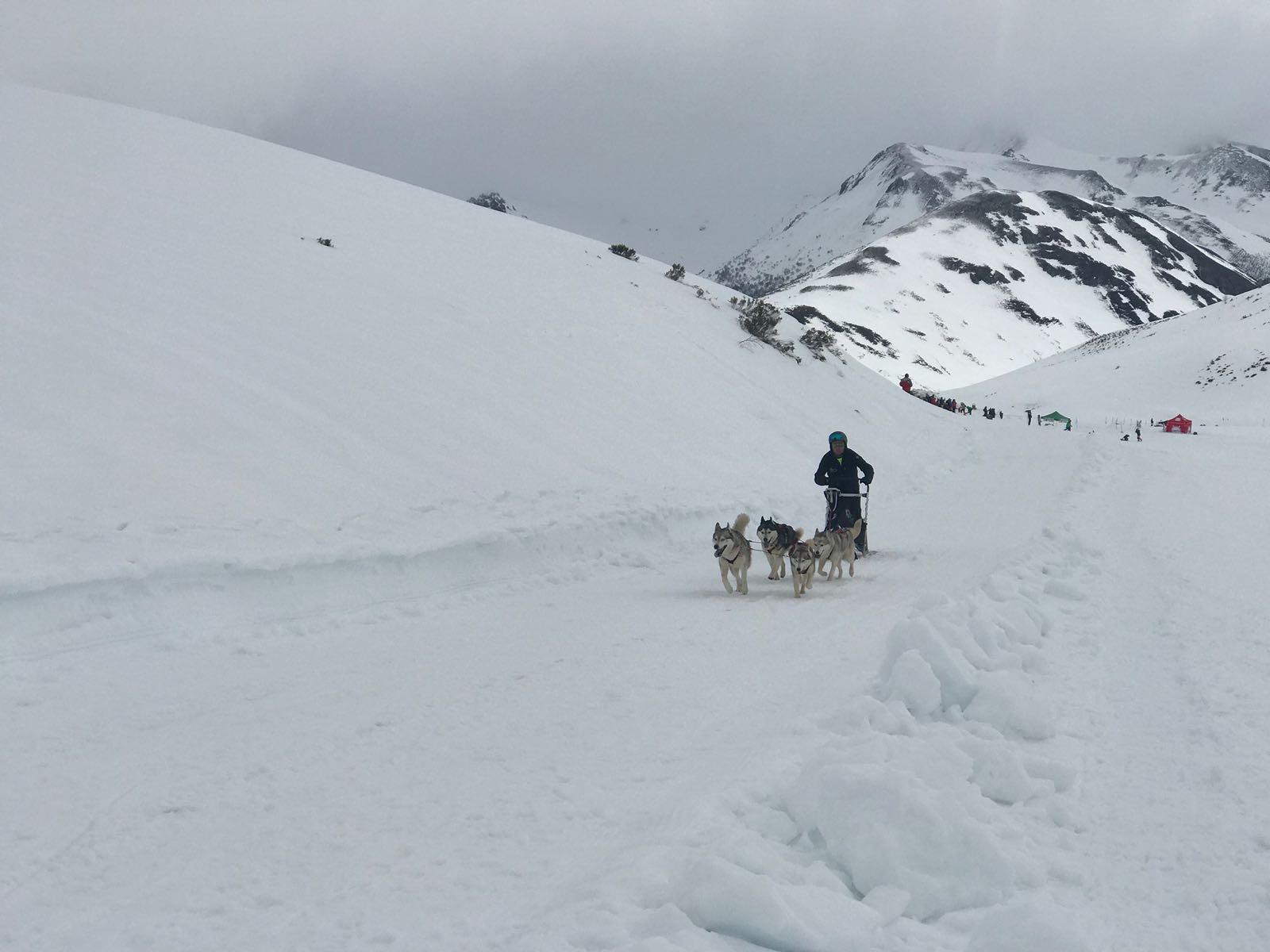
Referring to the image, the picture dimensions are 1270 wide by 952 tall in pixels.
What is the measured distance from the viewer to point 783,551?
984 centimetres

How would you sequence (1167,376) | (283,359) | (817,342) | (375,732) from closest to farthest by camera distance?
(375,732) < (283,359) < (817,342) < (1167,376)

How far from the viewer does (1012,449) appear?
27.2m

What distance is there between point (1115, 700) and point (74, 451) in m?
9.25

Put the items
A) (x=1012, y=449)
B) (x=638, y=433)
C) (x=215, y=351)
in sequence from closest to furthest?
(x=215, y=351)
(x=638, y=433)
(x=1012, y=449)

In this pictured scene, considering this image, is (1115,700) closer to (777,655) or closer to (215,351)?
(777,655)

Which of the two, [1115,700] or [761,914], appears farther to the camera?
[1115,700]

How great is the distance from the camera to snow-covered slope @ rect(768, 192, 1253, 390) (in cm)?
10294

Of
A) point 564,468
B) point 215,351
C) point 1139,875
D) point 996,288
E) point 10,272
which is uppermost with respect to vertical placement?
point 996,288

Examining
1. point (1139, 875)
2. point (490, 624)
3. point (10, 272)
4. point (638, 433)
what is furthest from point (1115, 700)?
point (10, 272)

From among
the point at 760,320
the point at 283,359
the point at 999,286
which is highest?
the point at 999,286

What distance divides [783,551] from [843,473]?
2.29 m

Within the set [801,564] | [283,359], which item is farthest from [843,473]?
[283,359]

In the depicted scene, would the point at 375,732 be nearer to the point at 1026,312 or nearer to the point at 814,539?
the point at 814,539

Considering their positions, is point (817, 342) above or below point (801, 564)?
above
